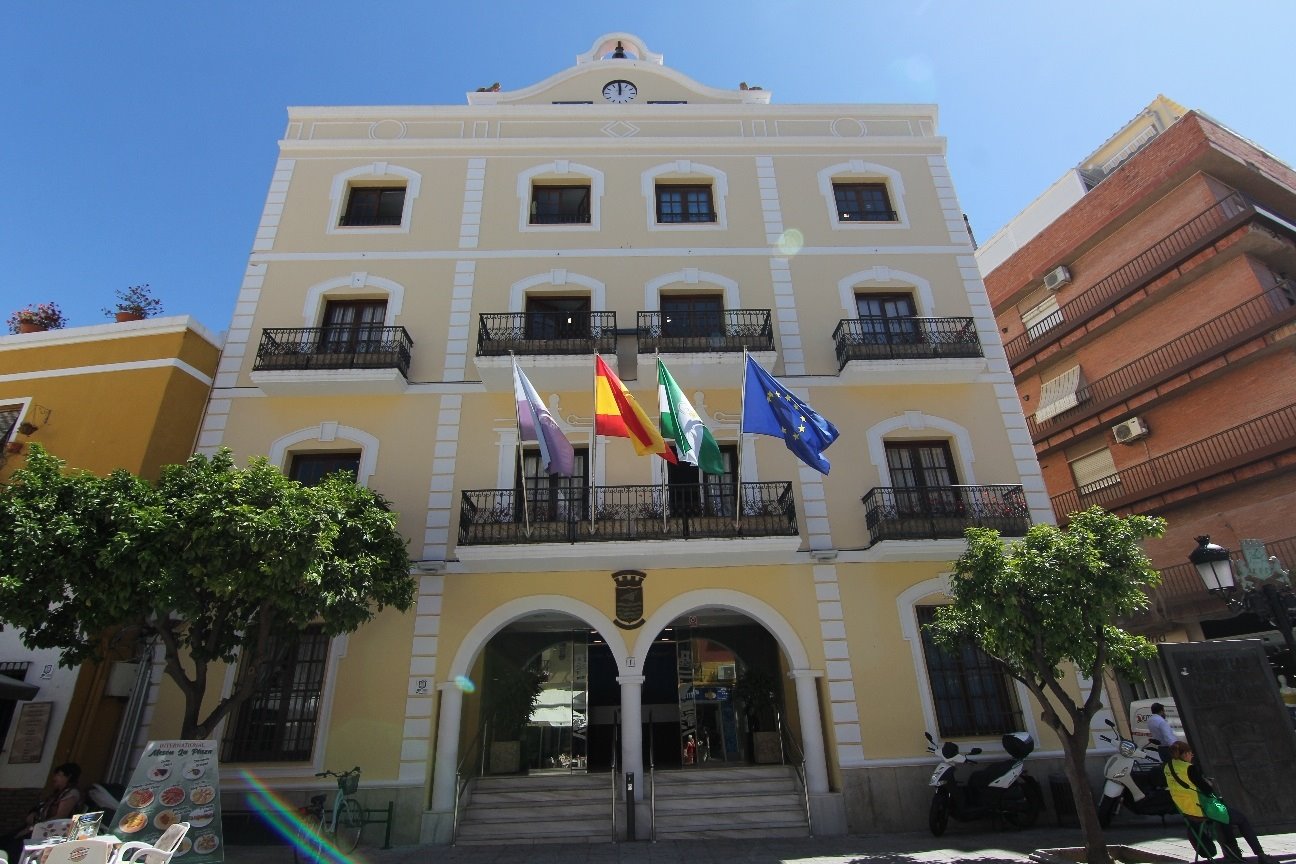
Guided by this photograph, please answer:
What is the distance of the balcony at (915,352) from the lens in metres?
13.2

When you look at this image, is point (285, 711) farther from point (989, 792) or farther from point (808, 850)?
point (989, 792)

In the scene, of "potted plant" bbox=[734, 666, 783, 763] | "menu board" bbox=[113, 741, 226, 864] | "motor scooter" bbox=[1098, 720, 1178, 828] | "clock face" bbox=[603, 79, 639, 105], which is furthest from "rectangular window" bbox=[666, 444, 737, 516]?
"clock face" bbox=[603, 79, 639, 105]

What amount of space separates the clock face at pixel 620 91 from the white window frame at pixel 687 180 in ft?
9.83

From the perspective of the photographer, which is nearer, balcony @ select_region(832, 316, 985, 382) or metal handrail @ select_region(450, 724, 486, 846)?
metal handrail @ select_region(450, 724, 486, 846)

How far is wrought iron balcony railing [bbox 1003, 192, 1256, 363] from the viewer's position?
18828mm

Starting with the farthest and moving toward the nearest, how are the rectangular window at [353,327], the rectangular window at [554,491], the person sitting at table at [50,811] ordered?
the rectangular window at [353,327], the rectangular window at [554,491], the person sitting at table at [50,811]

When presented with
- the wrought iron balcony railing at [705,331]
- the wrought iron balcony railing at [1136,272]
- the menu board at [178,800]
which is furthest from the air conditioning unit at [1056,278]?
the menu board at [178,800]

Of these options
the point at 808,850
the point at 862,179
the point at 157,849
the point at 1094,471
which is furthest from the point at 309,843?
the point at 1094,471

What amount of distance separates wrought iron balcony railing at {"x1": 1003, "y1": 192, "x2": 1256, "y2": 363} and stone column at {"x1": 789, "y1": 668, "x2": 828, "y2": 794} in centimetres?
1714

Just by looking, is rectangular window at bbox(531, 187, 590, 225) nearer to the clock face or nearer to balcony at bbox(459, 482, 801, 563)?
the clock face

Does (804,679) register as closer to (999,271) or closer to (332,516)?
(332,516)

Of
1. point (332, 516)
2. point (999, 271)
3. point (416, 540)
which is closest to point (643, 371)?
point (416, 540)

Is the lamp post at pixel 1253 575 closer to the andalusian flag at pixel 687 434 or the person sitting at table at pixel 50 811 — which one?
the andalusian flag at pixel 687 434

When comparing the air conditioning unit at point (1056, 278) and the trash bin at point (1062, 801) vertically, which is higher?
the air conditioning unit at point (1056, 278)
